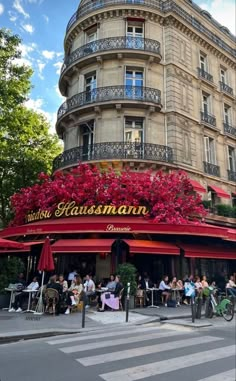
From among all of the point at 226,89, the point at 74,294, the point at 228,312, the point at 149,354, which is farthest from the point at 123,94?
the point at 149,354

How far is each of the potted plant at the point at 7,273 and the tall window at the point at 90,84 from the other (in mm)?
9540

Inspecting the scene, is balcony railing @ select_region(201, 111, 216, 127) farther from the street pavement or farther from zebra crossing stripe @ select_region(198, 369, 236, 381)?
zebra crossing stripe @ select_region(198, 369, 236, 381)

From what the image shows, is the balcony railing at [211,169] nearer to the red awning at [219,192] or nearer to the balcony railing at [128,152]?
the red awning at [219,192]

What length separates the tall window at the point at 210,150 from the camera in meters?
19.9

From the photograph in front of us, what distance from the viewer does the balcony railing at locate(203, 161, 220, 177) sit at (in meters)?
19.2

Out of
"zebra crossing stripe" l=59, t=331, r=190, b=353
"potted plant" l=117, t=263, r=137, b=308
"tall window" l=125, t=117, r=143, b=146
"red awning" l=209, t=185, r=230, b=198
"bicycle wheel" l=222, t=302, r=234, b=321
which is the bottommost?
"zebra crossing stripe" l=59, t=331, r=190, b=353

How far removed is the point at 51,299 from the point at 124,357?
589 cm

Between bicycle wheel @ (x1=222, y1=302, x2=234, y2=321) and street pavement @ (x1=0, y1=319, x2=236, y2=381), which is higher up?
bicycle wheel @ (x1=222, y1=302, x2=234, y2=321)

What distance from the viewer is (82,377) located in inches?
190

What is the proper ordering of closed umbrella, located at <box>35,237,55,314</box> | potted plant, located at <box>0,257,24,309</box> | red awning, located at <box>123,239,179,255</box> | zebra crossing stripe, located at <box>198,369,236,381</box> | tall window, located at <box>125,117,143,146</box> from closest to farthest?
zebra crossing stripe, located at <box>198,369,236,381</box> → closed umbrella, located at <box>35,237,55,314</box> → potted plant, located at <box>0,257,24,309</box> → red awning, located at <box>123,239,179,255</box> → tall window, located at <box>125,117,143,146</box>

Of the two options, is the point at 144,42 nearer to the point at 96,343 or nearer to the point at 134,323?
the point at 134,323

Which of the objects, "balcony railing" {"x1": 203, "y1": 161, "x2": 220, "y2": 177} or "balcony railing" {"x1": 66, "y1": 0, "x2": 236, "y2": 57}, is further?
"balcony railing" {"x1": 203, "y1": 161, "x2": 220, "y2": 177}

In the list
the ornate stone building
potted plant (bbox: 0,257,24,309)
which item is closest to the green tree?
the ornate stone building

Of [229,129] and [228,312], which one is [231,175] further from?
[228,312]
